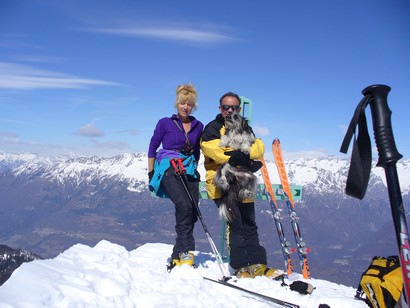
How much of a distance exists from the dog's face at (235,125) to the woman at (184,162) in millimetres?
938

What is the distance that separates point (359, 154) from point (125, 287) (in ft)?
13.9

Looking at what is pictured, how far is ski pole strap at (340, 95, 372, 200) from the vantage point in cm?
254

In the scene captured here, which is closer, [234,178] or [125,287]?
[125,287]

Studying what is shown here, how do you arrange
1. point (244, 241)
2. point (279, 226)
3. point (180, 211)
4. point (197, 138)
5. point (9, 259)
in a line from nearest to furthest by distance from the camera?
point (244, 241), point (180, 211), point (197, 138), point (279, 226), point (9, 259)

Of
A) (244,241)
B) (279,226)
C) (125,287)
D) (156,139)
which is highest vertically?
(156,139)

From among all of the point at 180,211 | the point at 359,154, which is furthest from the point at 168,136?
the point at 359,154

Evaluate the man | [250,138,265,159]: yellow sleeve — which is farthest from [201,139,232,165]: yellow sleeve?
[250,138,265,159]: yellow sleeve

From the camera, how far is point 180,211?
270 inches

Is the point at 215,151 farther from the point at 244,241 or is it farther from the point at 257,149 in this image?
the point at 244,241

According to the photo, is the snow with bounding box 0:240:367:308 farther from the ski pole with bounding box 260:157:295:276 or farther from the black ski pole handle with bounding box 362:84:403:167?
the black ski pole handle with bounding box 362:84:403:167

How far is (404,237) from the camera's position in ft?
9.07

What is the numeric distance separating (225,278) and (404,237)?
3867mm

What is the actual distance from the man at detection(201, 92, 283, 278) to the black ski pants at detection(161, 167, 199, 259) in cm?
57

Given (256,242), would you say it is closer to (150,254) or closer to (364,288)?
(364,288)
